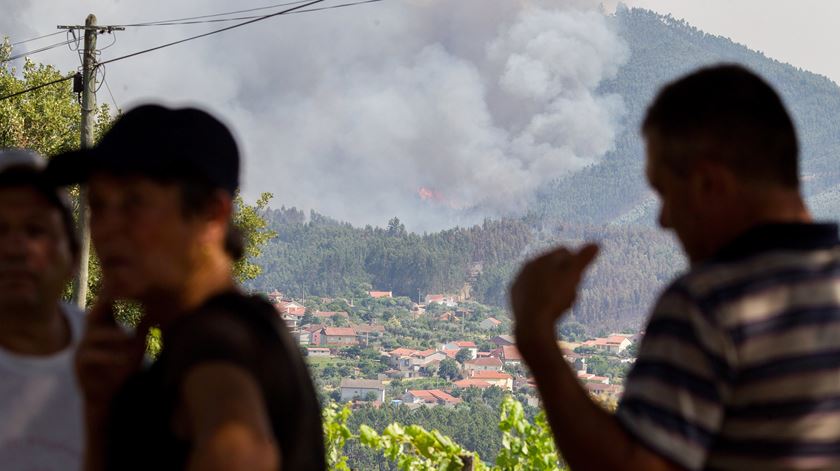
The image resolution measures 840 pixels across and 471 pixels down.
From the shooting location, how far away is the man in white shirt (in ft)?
6.06

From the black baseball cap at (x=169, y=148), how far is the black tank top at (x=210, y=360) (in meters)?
0.16

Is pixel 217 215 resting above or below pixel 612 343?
below

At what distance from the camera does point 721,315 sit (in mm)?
1446

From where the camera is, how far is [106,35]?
2058 cm

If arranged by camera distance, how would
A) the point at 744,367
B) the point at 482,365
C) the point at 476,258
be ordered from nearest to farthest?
the point at 744,367, the point at 482,365, the point at 476,258

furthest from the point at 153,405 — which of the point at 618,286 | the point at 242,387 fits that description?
the point at 618,286

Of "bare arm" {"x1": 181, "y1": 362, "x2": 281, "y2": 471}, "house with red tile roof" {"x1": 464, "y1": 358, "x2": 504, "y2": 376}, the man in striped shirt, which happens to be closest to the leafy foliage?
the man in striped shirt

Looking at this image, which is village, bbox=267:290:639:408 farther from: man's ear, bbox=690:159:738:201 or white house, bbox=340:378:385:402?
man's ear, bbox=690:159:738:201

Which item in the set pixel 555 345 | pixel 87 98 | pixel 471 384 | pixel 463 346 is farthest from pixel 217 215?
pixel 463 346

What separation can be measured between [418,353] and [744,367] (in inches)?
5186

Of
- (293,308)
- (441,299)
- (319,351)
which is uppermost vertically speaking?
(441,299)

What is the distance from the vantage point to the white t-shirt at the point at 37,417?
183cm

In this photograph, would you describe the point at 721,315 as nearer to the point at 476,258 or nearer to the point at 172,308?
the point at 172,308

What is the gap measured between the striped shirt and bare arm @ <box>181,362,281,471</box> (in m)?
0.44
